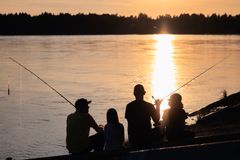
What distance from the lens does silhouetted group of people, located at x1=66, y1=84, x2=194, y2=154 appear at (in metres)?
8.55

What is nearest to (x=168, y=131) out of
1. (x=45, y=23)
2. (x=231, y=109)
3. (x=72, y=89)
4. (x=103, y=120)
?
(x=231, y=109)

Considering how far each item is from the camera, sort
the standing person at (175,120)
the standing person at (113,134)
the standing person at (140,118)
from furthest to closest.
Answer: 1. the standing person at (175,120)
2. the standing person at (140,118)
3. the standing person at (113,134)

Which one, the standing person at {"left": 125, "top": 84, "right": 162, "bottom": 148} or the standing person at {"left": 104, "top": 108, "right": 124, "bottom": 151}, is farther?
the standing person at {"left": 125, "top": 84, "right": 162, "bottom": 148}

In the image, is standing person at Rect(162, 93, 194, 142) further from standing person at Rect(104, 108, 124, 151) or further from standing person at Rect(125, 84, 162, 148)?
standing person at Rect(104, 108, 124, 151)

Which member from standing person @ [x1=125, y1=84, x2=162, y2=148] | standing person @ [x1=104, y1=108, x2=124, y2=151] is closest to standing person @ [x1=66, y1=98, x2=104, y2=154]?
standing person @ [x1=104, y1=108, x2=124, y2=151]

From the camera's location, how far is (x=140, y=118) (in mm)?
8766

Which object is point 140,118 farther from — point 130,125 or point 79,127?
point 79,127

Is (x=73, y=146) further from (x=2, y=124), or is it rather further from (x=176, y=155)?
(x=2, y=124)

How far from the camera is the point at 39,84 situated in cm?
5341

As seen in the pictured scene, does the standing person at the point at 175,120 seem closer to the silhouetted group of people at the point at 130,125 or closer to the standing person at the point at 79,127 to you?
the silhouetted group of people at the point at 130,125

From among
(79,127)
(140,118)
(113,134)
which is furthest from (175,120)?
(79,127)

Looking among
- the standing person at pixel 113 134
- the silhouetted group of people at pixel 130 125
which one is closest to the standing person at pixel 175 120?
the silhouetted group of people at pixel 130 125

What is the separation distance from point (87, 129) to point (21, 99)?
112ft

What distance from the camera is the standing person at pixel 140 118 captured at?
870cm
